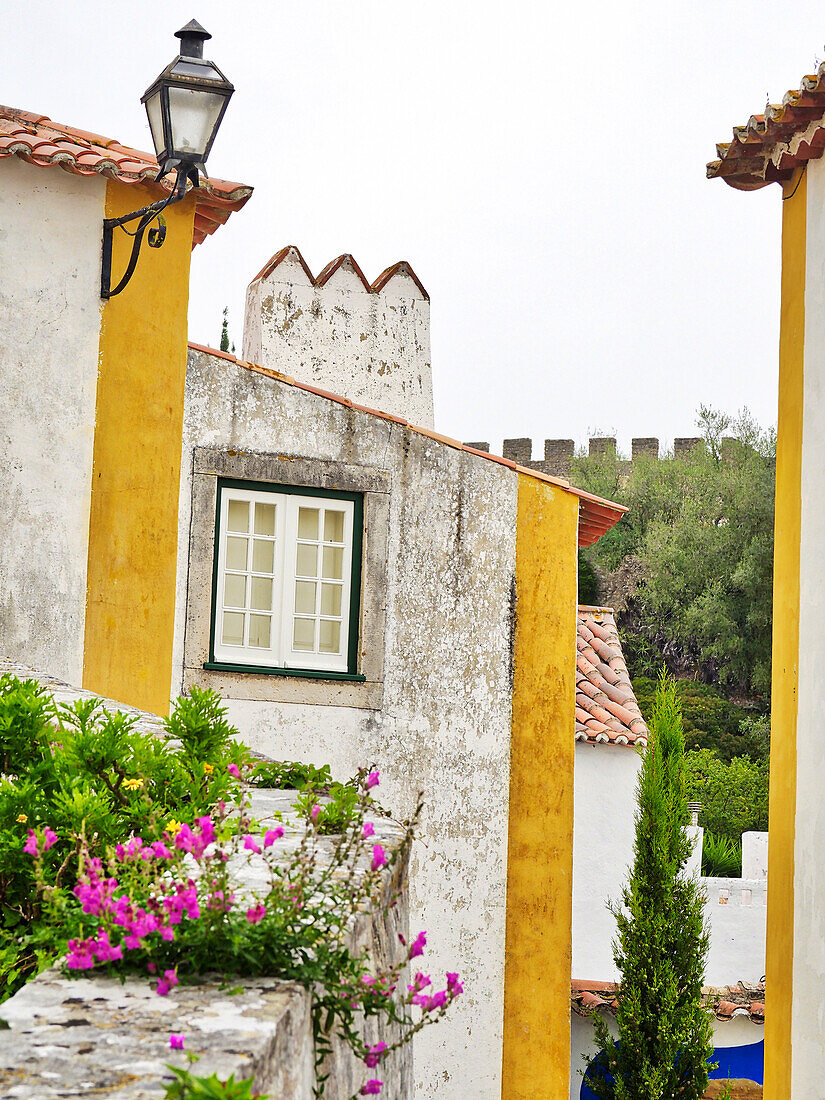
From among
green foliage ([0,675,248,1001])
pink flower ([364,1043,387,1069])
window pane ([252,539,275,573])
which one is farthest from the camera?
window pane ([252,539,275,573])

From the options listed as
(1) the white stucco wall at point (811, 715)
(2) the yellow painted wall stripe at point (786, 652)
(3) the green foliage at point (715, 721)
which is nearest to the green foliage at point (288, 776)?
(1) the white stucco wall at point (811, 715)

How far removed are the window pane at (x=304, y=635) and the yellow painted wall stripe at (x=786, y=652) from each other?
10.1ft

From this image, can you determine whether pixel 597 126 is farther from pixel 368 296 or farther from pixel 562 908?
pixel 562 908

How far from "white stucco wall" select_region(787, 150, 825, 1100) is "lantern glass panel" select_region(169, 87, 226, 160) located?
3.53 m

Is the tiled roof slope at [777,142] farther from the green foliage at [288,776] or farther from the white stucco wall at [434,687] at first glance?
the green foliage at [288,776]

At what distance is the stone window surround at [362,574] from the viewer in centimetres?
795

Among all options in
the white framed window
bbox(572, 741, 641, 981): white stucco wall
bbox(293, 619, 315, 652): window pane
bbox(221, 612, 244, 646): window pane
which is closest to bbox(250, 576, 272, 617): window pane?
the white framed window

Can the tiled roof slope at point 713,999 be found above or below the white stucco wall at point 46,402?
below

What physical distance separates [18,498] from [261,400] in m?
2.15

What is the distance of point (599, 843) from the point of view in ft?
47.2

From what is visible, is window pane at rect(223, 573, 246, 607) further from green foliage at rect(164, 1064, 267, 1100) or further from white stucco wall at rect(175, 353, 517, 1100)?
green foliage at rect(164, 1064, 267, 1100)

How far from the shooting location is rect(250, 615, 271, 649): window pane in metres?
8.23

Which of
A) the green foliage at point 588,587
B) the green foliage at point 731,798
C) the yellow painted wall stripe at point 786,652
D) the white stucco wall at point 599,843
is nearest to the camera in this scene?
the yellow painted wall stripe at point 786,652

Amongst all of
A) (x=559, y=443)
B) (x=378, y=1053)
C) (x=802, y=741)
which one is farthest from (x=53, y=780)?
(x=559, y=443)
